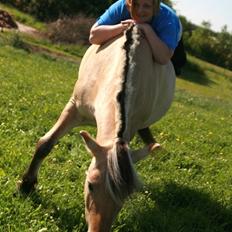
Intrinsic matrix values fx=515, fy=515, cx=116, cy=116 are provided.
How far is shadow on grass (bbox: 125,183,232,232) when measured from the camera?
19.4 ft

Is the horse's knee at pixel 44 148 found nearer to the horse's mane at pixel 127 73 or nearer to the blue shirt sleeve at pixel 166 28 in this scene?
the horse's mane at pixel 127 73

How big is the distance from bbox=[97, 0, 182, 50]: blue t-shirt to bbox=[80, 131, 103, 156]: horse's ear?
2315mm

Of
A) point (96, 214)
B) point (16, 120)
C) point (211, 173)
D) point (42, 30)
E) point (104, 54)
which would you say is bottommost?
point (42, 30)

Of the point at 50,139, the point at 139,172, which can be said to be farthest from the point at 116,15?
the point at 139,172

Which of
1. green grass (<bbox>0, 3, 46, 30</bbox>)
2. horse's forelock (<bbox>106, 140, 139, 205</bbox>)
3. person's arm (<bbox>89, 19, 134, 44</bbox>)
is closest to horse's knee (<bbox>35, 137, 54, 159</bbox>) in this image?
person's arm (<bbox>89, 19, 134, 44</bbox>)

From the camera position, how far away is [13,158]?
21.6 ft

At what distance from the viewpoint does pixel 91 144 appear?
163 inches

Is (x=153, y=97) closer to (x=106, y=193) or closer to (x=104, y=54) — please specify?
(x=104, y=54)

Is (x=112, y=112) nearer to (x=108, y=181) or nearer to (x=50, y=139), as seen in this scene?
(x=108, y=181)

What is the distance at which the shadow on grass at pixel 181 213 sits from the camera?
590 centimetres

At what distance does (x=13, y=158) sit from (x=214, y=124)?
315 inches

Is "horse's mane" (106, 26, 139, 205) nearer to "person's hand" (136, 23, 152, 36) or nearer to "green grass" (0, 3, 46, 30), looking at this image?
"person's hand" (136, 23, 152, 36)

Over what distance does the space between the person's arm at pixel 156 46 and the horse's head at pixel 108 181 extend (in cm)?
197

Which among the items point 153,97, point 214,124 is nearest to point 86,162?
point 153,97
